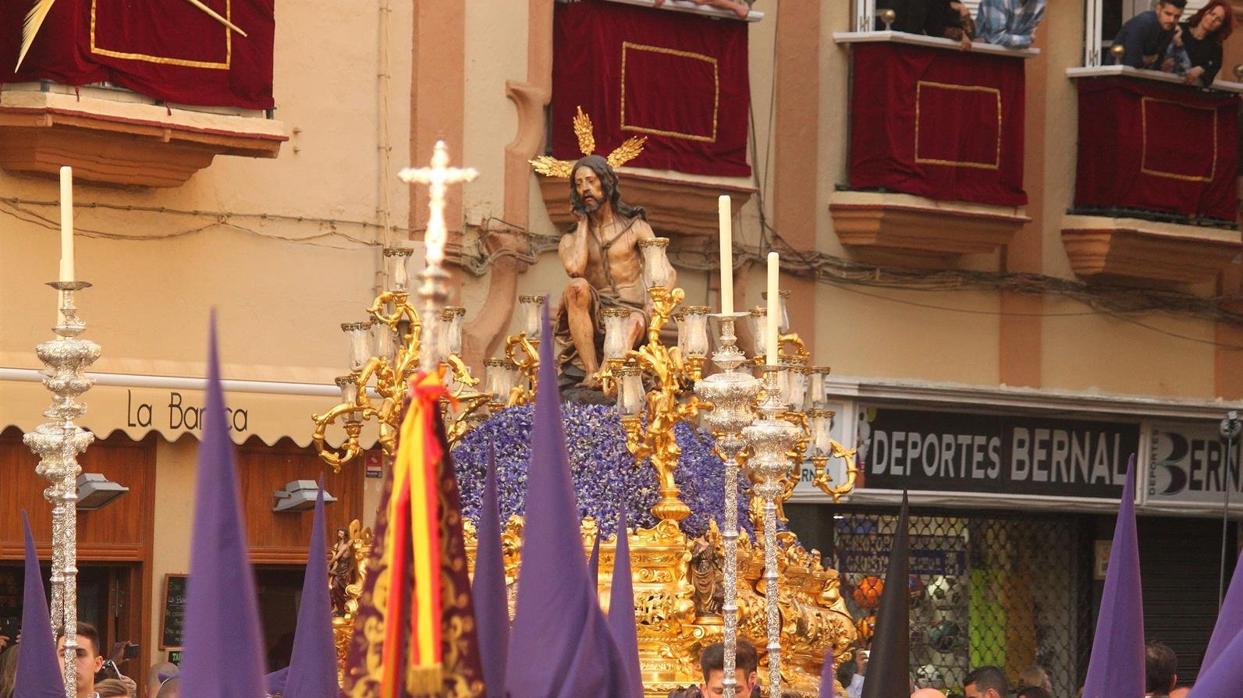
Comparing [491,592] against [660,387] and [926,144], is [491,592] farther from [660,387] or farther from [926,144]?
[926,144]

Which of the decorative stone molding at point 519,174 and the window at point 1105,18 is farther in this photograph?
the window at point 1105,18

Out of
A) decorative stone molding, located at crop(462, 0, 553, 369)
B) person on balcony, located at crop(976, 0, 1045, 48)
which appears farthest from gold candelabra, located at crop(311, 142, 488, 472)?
person on balcony, located at crop(976, 0, 1045, 48)

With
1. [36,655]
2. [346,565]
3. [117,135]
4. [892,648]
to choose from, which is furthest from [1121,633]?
[117,135]

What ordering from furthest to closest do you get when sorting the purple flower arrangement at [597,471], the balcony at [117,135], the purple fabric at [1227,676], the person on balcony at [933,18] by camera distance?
1. the person on balcony at [933,18]
2. the balcony at [117,135]
3. the purple flower arrangement at [597,471]
4. the purple fabric at [1227,676]

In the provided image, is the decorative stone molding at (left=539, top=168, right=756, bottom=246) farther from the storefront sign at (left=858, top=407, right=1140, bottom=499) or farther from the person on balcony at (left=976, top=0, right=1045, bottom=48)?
the person on balcony at (left=976, top=0, right=1045, bottom=48)

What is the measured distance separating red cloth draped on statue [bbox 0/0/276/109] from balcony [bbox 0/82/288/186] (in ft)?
0.26

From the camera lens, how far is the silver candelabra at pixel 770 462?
7.96 meters

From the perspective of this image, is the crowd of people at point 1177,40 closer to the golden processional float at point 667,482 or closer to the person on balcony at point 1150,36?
the person on balcony at point 1150,36

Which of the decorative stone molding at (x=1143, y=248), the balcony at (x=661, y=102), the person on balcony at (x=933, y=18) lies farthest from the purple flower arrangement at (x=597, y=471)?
the decorative stone molding at (x=1143, y=248)

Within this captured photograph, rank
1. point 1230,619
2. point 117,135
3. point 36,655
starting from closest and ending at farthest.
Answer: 1. point 1230,619
2. point 36,655
3. point 117,135

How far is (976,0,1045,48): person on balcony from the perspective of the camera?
16984mm

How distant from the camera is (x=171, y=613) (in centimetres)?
1408

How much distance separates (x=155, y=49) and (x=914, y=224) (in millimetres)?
5402

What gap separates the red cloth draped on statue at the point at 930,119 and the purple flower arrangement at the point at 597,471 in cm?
688
